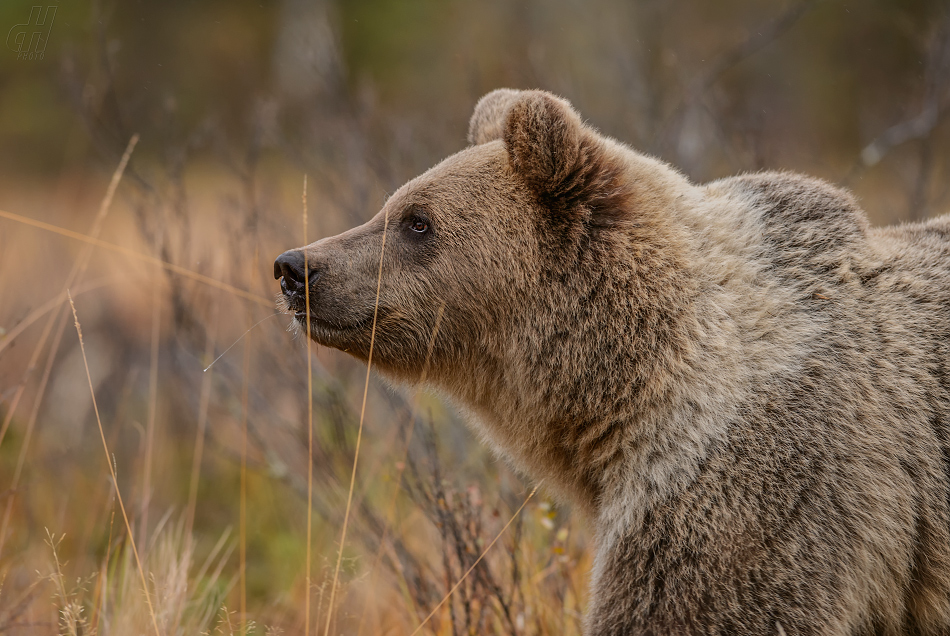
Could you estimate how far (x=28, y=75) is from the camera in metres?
16.8

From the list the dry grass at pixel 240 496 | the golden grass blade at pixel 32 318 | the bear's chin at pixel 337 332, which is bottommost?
the dry grass at pixel 240 496

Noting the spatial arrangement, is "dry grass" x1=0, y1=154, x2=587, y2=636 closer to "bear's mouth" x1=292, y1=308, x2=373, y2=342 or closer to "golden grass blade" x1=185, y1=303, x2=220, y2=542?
"golden grass blade" x1=185, y1=303, x2=220, y2=542

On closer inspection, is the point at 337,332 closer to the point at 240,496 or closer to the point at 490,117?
the point at 490,117

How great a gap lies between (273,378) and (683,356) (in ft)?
15.0

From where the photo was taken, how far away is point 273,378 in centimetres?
680

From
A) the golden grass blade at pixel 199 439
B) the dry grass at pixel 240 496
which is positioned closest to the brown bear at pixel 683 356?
the dry grass at pixel 240 496

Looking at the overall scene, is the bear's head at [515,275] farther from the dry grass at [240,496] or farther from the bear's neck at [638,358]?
the dry grass at [240,496]

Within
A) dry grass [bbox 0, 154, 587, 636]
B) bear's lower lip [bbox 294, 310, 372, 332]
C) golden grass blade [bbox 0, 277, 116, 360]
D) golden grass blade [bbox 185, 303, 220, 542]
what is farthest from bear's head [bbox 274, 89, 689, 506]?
Result: golden grass blade [bbox 0, 277, 116, 360]

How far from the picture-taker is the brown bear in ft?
8.63

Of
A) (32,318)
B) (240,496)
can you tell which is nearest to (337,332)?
(32,318)

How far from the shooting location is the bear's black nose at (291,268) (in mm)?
3188

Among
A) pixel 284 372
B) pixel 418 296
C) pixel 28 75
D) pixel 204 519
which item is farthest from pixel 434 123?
pixel 28 75

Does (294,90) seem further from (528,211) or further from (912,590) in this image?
(912,590)

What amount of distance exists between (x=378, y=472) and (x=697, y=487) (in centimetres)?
367
